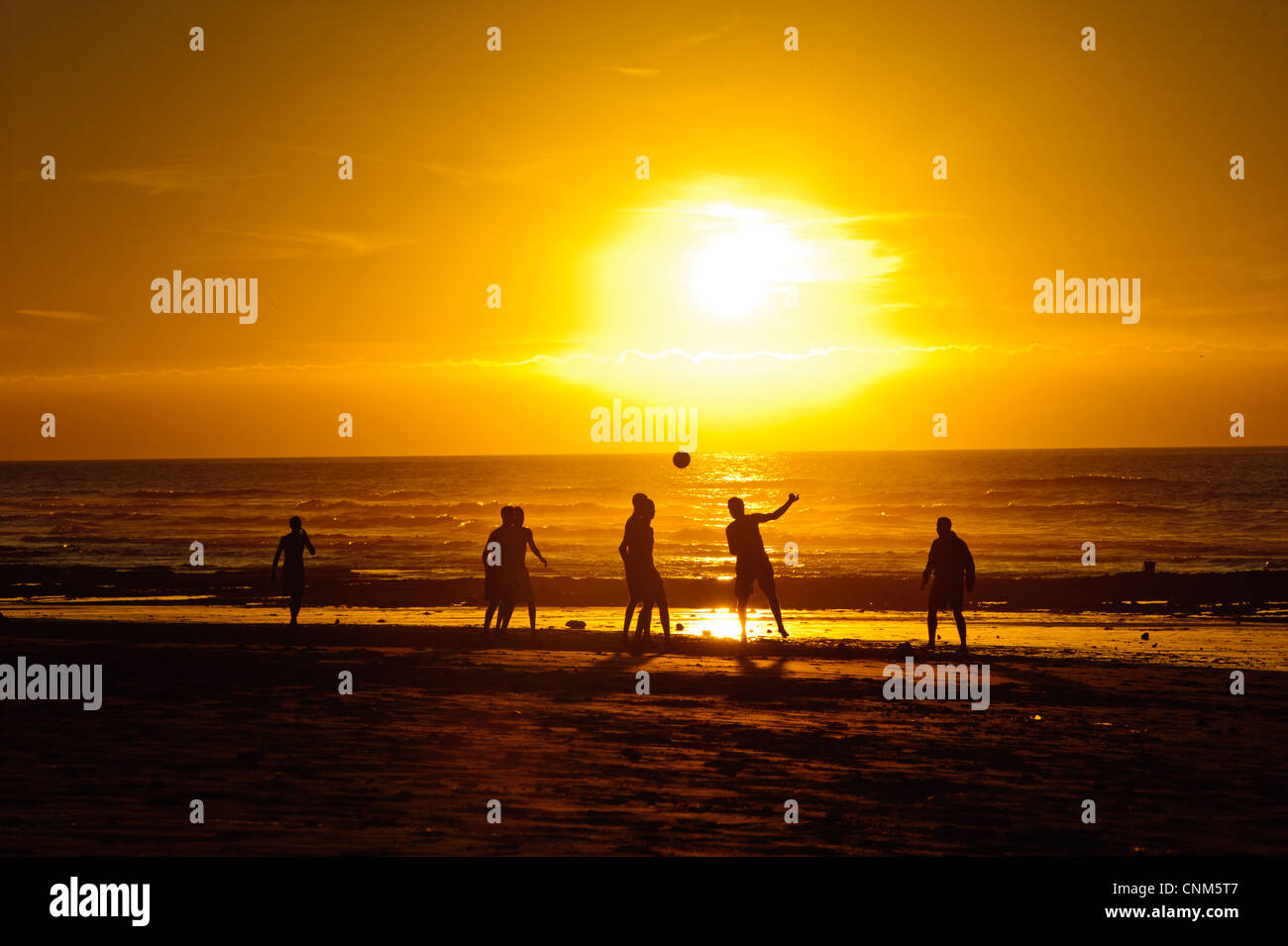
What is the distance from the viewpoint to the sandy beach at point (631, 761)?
6562 mm

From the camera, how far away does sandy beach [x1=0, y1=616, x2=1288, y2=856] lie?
6562mm

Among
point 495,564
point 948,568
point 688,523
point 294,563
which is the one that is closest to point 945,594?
point 948,568

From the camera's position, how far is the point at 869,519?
2613 inches

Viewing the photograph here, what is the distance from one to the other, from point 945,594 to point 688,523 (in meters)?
49.2

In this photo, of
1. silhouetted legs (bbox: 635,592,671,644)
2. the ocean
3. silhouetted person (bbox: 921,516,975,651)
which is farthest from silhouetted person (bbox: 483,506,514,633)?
the ocean

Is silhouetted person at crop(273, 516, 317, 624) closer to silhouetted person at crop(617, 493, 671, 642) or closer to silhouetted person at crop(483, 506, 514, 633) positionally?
silhouetted person at crop(483, 506, 514, 633)

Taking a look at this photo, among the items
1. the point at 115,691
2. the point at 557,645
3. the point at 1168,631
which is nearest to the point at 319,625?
the point at 557,645

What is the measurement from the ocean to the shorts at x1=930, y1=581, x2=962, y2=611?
18466mm

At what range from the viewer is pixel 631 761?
8.63 meters

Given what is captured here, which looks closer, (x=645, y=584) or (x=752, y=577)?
(x=645, y=584)

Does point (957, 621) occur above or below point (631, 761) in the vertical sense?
above

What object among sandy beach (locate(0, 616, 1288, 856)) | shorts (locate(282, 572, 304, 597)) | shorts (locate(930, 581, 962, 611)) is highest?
shorts (locate(282, 572, 304, 597))

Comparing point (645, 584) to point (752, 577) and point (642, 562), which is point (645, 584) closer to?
point (642, 562)

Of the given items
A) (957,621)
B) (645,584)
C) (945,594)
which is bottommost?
(957,621)
